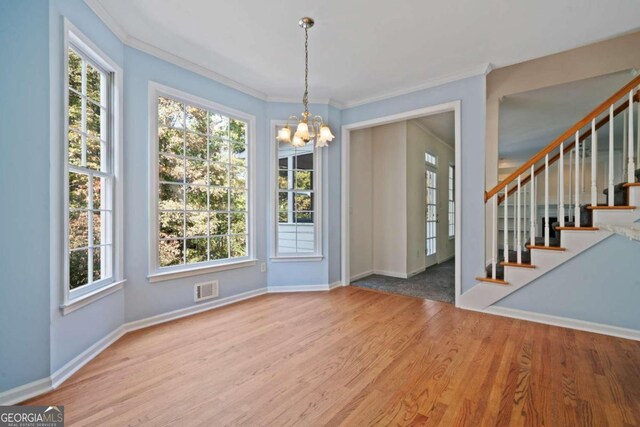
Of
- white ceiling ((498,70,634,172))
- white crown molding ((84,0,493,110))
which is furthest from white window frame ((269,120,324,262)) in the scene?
white ceiling ((498,70,634,172))

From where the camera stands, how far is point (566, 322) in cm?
285

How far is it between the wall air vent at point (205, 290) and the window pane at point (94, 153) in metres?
1.58

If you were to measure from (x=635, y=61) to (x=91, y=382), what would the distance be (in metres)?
6.13

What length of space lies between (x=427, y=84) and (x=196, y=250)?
357 centimetres

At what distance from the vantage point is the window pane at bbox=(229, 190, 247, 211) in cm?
373

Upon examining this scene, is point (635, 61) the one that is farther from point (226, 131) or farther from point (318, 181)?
point (226, 131)

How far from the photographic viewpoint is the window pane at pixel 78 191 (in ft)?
7.30

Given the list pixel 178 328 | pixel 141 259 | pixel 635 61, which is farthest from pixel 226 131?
pixel 635 61

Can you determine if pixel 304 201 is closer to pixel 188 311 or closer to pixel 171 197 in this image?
pixel 171 197

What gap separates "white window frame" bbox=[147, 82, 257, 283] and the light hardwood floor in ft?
1.84

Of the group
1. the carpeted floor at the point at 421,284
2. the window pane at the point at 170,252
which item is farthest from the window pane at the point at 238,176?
the carpeted floor at the point at 421,284

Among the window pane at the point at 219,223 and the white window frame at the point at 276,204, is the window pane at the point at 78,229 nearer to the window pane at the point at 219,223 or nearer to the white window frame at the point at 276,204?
the window pane at the point at 219,223

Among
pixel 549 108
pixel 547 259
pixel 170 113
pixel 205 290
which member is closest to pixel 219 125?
pixel 170 113

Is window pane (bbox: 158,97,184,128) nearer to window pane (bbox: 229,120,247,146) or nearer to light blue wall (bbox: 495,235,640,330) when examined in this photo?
window pane (bbox: 229,120,247,146)
